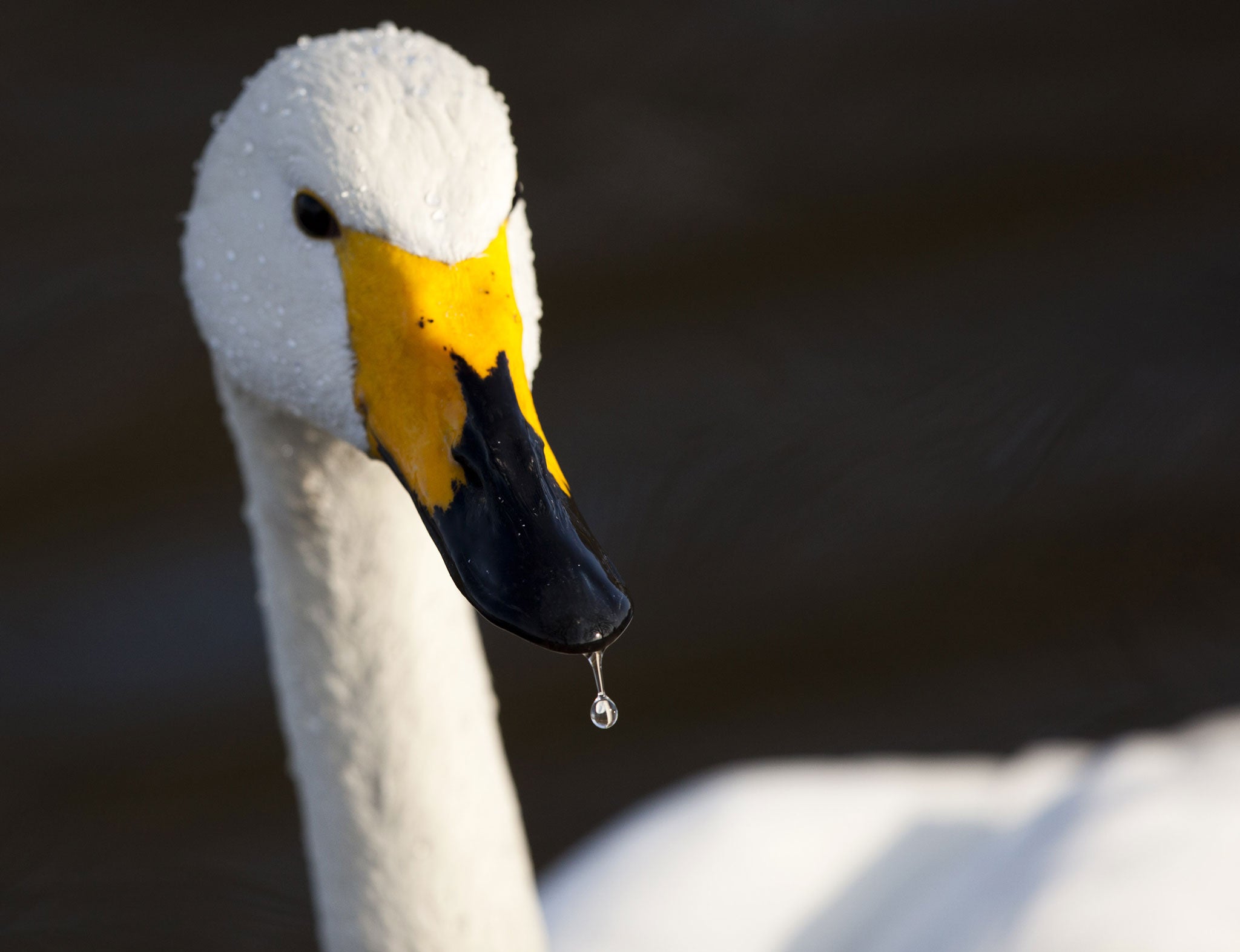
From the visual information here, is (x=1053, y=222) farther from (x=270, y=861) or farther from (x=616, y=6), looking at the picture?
(x=270, y=861)

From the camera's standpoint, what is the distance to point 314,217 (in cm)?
181

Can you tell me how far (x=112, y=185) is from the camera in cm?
479

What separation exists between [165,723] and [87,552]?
53 centimetres

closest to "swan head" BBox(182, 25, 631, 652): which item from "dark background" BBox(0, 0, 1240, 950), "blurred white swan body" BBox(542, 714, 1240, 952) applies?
"blurred white swan body" BBox(542, 714, 1240, 952)

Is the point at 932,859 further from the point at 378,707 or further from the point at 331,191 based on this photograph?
the point at 331,191

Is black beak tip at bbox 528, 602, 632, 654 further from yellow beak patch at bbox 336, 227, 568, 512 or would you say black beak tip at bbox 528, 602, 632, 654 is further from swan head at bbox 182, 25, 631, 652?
yellow beak patch at bbox 336, 227, 568, 512

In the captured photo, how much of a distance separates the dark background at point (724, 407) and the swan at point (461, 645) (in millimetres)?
806

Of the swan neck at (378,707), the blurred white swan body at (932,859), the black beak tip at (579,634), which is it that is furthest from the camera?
the blurred white swan body at (932,859)

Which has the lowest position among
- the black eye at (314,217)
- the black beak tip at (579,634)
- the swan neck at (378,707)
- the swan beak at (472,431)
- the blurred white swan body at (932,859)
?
the blurred white swan body at (932,859)

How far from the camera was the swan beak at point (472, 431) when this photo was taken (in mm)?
1605

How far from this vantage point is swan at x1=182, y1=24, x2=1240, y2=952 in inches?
68.1

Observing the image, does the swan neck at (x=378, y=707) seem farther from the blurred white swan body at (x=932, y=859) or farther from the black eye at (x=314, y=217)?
the blurred white swan body at (x=932, y=859)

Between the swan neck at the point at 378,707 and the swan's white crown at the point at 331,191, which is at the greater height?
the swan's white crown at the point at 331,191

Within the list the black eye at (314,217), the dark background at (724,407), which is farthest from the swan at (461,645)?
the dark background at (724,407)
